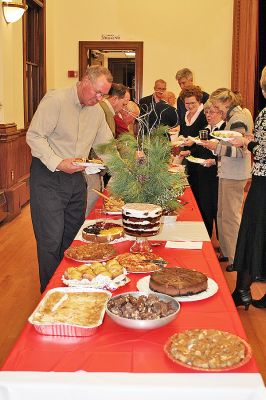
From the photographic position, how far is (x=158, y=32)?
930 centimetres

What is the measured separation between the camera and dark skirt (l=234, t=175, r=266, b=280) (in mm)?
3320

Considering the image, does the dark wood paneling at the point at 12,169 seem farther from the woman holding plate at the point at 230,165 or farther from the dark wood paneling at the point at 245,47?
the dark wood paneling at the point at 245,47

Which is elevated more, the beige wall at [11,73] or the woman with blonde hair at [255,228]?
the beige wall at [11,73]

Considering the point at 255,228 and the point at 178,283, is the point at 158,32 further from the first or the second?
the point at 178,283

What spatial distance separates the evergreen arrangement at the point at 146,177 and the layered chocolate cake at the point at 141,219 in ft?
0.94

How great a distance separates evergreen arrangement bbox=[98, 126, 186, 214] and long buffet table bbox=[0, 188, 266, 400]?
96 centimetres

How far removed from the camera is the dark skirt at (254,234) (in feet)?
10.9

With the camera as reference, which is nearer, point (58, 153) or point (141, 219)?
point (141, 219)

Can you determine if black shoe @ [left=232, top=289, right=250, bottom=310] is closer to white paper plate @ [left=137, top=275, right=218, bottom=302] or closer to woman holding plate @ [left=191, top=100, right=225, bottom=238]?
woman holding plate @ [left=191, top=100, right=225, bottom=238]

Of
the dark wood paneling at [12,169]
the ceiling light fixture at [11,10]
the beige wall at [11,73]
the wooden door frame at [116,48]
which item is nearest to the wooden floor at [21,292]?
the dark wood paneling at [12,169]

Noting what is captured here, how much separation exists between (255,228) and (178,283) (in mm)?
1711

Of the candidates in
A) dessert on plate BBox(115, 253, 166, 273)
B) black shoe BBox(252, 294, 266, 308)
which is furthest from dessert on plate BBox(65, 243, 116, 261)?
black shoe BBox(252, 294, 266, 308)

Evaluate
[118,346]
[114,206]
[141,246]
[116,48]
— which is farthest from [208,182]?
[116,48]

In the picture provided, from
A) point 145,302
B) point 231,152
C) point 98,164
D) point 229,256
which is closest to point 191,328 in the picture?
point 145,302
